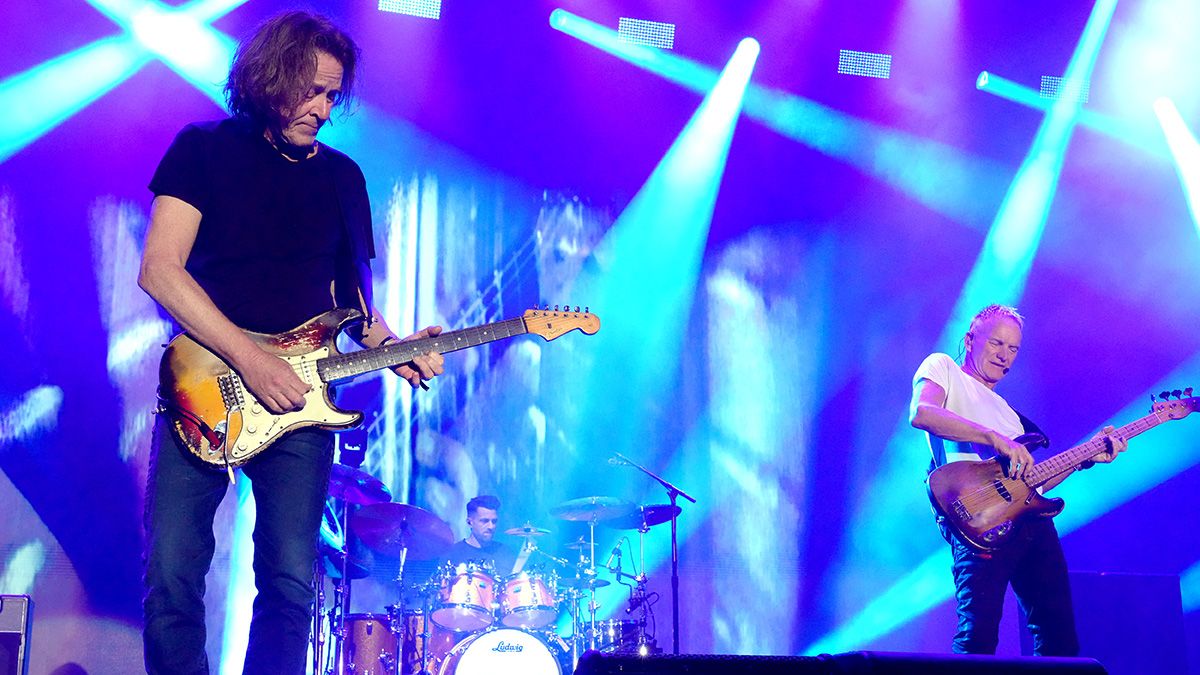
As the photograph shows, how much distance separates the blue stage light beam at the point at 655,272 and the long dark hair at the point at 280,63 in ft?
14.6

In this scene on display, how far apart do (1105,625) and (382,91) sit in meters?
5.58

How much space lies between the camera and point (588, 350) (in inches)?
→ 292

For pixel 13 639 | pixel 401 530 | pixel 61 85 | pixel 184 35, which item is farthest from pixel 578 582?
pixel 61 85

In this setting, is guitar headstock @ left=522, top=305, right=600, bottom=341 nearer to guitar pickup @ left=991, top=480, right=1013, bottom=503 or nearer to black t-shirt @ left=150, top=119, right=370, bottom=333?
black t-shirt @ left=150, top=119, right=370, bottom=333

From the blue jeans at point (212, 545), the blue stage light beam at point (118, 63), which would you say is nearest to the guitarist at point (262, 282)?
the blue jeans at point (212, 545)

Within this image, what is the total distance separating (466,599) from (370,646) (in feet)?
2.12

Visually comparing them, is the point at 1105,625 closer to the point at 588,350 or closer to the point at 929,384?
the point at 929,384

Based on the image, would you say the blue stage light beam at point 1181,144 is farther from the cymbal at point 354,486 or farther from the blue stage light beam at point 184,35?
the blue stage light beam at point 184,35

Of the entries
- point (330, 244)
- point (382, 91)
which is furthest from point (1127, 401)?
point (330, 244)

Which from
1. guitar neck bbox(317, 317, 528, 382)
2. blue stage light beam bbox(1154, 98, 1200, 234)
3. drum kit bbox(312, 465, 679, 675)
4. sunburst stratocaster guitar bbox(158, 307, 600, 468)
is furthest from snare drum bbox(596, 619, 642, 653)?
blue stage light beam bbox(1154, 98, 1200, 234)

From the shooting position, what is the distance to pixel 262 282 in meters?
2.89

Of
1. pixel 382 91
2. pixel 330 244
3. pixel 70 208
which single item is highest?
pixel 382 91

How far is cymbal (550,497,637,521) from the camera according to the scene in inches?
254

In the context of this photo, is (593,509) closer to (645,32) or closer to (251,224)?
(645,32)
